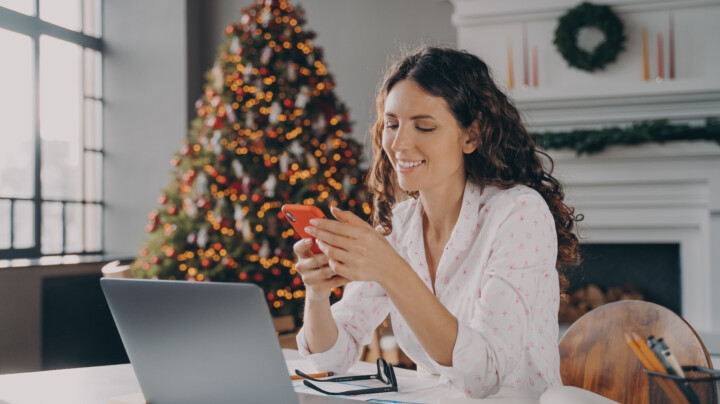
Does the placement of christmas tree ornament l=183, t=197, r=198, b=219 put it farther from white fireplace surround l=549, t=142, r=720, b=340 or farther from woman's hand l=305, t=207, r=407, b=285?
woman's hand l=305, t=207, r=407, b=285

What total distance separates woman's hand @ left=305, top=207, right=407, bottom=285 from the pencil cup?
0.37m

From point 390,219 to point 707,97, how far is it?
2286 mm

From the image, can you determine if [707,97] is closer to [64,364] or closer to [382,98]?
[382,98]

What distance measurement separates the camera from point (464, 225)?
50.8 inches

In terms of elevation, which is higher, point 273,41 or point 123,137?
point 273,41

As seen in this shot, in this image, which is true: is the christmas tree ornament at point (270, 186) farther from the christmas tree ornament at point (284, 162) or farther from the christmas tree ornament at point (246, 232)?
the christmas tree ornament at point (246, 232)

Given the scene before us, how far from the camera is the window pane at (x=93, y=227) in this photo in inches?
167

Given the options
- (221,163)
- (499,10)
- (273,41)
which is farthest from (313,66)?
(499,10)

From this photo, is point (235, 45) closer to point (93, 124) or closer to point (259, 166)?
point (259, 166)

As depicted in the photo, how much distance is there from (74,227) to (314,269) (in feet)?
11.8

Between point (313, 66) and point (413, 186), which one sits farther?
point (313, 66)

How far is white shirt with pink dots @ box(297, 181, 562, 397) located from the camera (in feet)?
3.29

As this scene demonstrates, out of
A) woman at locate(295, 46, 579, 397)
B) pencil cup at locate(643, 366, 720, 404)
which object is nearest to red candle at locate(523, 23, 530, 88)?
woman at locate(295, 46, 579, 397)

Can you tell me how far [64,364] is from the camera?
3283 mm
